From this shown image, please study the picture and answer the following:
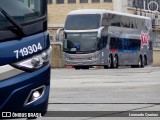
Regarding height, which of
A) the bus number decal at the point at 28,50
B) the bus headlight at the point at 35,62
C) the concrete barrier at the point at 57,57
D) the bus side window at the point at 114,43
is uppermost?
the bus number decal at the point at 28,50

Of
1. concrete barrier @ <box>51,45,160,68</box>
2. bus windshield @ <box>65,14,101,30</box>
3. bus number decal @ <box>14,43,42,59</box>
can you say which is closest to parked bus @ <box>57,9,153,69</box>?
bus windshield @ <box>65,14,101,30</box>

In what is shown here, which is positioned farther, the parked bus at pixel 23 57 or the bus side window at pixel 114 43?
the bus side window at pixel 114 43

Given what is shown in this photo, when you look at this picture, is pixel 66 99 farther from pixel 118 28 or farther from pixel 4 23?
pixel 118 28

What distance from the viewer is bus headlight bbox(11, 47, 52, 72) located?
5390 mm

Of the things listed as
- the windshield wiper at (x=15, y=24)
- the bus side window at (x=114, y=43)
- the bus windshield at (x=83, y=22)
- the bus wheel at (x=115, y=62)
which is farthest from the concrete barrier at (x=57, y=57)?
the windshield wiper at (x=15, y=24)

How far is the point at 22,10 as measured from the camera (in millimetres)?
5574

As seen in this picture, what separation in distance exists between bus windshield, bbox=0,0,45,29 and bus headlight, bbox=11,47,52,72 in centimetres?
40

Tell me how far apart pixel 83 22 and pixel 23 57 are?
2888 centimetres

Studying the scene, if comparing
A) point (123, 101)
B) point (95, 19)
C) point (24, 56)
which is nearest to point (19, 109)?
point (24, 56)

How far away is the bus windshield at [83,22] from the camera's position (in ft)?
111

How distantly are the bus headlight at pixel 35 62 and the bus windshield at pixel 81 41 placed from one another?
28.7 m

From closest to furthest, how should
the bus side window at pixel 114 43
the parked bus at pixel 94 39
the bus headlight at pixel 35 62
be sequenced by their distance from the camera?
the bus headlight at pixel 35 62, the parked bus at pixel 94 39, the bus side window at pixel 114 43

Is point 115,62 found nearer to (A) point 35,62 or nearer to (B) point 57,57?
(B) point 57,57

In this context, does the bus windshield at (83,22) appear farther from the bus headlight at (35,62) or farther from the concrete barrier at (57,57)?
the bus headlight at (35,62)
